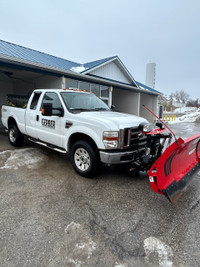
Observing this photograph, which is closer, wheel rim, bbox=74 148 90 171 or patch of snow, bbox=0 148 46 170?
wheel rim, bbox=74 148 90 171

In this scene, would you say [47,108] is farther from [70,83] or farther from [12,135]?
[70,83]

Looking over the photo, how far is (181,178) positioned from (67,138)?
2.48 metres

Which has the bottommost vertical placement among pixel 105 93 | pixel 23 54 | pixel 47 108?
pixel 47 108

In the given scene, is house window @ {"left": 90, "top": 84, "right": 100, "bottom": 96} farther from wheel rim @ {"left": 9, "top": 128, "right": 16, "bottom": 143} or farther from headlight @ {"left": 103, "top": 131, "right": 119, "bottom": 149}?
headlight @ {"left": 103, "top": 131, "right": 119, "bottom": 149}

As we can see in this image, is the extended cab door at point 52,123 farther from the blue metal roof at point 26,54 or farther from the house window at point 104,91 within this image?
the house window at point 104,91

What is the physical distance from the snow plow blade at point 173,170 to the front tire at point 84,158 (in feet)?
4.30

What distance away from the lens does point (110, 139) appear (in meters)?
3.29

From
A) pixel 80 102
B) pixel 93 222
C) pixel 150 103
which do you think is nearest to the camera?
pixel 93 222

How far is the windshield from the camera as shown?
425 cm

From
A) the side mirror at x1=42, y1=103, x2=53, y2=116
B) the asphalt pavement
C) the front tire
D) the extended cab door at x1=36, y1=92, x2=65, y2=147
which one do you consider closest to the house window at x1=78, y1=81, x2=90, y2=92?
the extended cab door at x1=36, y1=92, x2=65, y2=147

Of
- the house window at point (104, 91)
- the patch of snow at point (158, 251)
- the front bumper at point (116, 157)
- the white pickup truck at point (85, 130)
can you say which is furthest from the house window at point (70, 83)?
the patch of snow at point (158, 251)

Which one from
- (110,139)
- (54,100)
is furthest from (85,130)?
(54,100)

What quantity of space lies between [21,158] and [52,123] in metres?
1.67

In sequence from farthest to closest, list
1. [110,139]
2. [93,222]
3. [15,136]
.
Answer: [15,136] < [110,139] < [93,222]
